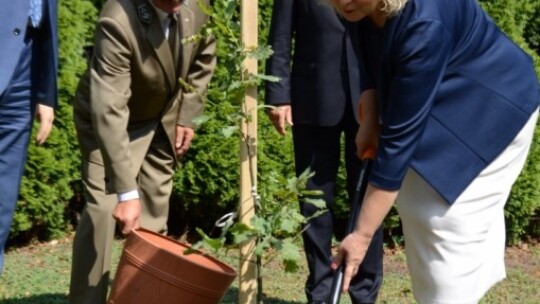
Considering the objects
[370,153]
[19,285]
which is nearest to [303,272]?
[19,285]

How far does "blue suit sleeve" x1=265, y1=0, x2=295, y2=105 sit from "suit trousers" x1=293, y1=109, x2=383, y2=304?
0.19 m

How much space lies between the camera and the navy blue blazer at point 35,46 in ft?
16.2

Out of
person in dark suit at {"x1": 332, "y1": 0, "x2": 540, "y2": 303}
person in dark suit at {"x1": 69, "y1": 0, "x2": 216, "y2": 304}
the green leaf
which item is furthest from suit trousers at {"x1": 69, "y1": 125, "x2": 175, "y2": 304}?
person in dark suit at {"x1": 332, "y1": 0, "x2": 540, "y2": 303}

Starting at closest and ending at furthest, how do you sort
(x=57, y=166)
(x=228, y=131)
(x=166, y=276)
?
(x=228, y=131) < (x=166, y=276) < (x=57, y=166)

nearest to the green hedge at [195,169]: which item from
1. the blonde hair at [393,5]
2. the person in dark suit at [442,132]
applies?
the person in dark suit at [442,132]

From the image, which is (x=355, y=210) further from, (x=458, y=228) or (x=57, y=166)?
(x=57, y=166)

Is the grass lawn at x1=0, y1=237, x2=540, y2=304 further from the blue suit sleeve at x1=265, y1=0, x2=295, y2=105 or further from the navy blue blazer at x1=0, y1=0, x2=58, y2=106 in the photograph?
the navy blue blazer at x1=0, y1=0, x2=58, y2=106

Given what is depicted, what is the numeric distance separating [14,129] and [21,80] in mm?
220

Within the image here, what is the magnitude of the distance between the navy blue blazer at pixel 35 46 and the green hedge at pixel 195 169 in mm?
1871

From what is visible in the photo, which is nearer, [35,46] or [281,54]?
[35,46]

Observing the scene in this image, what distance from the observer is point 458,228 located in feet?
13.0

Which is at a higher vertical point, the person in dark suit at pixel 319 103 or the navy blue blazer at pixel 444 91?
the navy blue blazer at pixel 444 91

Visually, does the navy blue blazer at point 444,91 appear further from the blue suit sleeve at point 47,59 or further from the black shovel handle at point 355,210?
the blue suit sleeve at point 47,59

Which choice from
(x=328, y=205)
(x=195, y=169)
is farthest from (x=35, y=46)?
(x=195, y=169)
